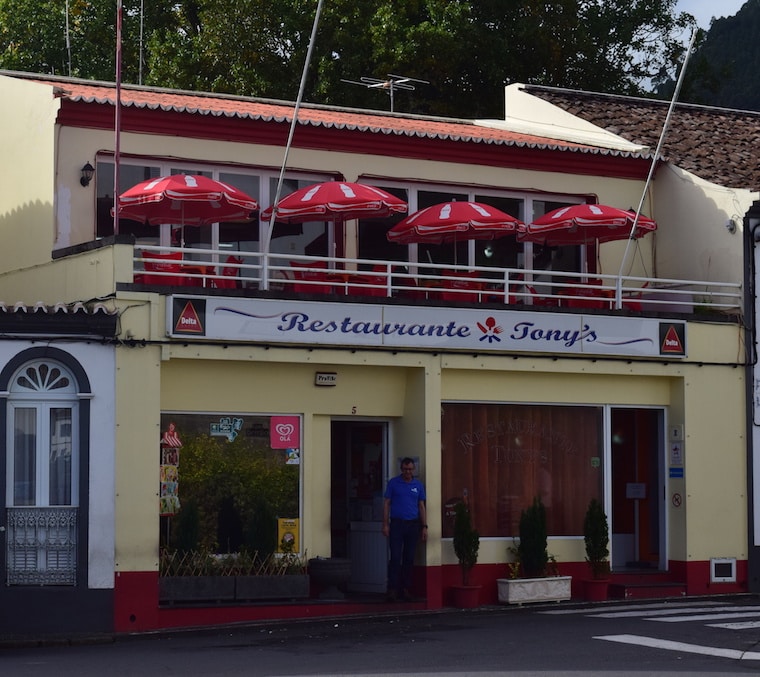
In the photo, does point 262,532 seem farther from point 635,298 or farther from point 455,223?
point 635,298

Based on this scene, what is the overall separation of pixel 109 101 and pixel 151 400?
465 centimetres

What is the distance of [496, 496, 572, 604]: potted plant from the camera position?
817 inches

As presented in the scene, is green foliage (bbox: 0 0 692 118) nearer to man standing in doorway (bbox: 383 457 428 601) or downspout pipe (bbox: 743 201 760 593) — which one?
downspout pipe (bbox: 743 201 760 593)

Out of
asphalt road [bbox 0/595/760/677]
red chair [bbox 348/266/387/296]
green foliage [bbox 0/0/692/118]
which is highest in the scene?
green foliage [bbox 0/0/692/118]

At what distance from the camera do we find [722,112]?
2883 cm

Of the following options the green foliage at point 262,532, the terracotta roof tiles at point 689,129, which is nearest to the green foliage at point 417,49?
the terracotta roof tiles at point 689,129

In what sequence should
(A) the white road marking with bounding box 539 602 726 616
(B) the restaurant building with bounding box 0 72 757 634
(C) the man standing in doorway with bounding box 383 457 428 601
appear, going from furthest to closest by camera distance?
(C) the man standing in doorway with bounding box 383 457 428 601
(A) the white road marking with bounding box 539 602 726 616
(B) the restaurant building with bounding box 0 72 757 634

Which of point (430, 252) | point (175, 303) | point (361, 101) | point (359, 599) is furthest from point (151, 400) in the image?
point (361, 101)

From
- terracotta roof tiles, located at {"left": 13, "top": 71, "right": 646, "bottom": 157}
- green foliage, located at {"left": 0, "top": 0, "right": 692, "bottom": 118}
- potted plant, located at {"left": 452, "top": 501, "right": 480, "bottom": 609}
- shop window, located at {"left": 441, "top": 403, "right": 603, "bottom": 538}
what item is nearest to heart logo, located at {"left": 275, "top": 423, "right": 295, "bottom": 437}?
shop window, located at {"left": 441, "top": 403, "right": 603, "bottom": 538}

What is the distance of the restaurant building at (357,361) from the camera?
60.6 ft

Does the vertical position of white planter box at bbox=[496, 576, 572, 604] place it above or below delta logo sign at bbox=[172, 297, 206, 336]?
below

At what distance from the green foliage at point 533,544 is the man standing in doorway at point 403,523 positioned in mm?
1691

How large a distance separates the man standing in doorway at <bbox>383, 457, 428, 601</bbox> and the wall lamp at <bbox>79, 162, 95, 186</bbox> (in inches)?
226

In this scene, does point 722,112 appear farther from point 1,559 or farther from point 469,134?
point 1,559
